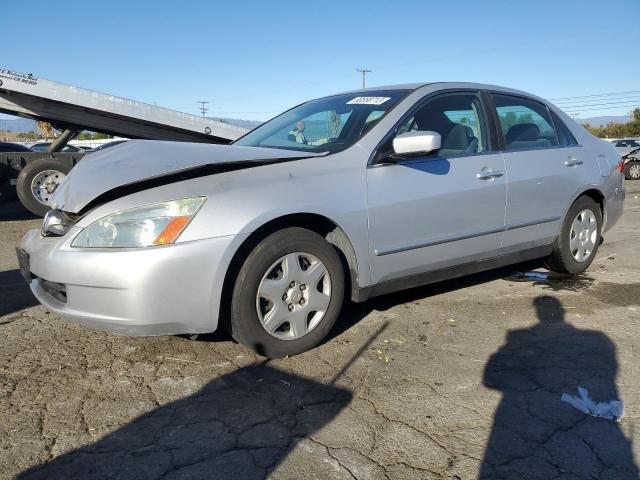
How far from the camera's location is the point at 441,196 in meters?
3.64

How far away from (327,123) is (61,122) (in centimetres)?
677

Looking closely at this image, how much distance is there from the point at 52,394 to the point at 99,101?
21.1ft

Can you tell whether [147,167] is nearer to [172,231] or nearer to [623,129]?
[172,231]

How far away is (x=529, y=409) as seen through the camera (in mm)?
2578

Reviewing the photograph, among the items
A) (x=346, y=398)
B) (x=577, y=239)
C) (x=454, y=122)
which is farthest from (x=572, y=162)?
(x=346, y=398)

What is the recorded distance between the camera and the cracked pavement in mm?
2168

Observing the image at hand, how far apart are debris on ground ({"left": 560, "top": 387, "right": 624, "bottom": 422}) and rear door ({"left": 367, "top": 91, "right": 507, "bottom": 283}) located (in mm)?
1270

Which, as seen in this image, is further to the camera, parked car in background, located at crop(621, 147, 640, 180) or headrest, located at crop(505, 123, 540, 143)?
parked car in background, located at crop(621, 147, 640, 180)

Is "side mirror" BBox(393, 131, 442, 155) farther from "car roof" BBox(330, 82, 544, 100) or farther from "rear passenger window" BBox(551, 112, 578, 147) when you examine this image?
"rear passenger window" BBox(551, 112, 578, 147)

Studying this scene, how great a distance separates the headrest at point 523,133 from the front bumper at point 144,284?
8.27ft

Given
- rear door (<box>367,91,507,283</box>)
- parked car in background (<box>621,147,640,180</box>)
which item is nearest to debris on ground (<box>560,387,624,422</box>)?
rear door (<box>367,91,507,283</box>)

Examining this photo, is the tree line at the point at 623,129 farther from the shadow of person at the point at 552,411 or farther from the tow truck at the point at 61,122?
the shadow of person at the point at 552,411

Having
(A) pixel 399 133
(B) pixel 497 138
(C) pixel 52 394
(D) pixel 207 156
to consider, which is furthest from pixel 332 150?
(C) pixel 52 394

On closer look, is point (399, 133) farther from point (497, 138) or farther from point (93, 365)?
point (93, 365)
